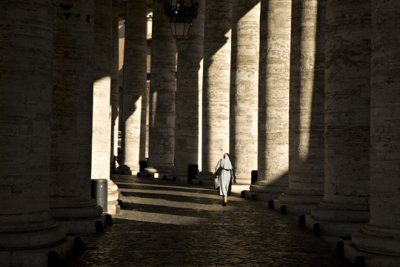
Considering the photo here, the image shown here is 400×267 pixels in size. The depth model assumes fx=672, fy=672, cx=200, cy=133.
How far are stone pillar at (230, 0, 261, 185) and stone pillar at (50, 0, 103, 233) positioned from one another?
18.8 metres

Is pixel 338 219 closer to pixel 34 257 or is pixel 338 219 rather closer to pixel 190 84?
pixel 34 257

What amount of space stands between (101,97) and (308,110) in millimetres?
8589

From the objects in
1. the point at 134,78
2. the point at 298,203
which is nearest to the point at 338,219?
the point at 298,203

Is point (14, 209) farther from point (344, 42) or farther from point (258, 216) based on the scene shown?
point (258, 216)

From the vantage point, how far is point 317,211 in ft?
73.3

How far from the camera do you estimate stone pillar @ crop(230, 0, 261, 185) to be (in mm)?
39375

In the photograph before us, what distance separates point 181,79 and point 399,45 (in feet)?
110

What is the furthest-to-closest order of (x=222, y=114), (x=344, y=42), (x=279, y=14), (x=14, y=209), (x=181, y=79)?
(x=181, y=79), (x=222, y=114), (x=279, y=14), (x=344, y=42), (x=14, y=209)

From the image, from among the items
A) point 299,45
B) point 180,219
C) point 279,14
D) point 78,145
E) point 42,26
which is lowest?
point 180,219

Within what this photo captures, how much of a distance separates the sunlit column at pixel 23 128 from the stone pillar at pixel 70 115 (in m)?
4.59

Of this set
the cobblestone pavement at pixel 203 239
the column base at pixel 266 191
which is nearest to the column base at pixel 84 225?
the cobblestone pavement at pixel 203 239

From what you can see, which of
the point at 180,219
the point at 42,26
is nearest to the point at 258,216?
the point at 180,219

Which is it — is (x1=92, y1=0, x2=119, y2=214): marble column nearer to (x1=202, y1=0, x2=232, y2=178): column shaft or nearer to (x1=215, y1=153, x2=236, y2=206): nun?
(x1=215, y1=153, x2=236, y2=206): nun

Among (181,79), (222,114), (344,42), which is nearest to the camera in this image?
(344,42)
